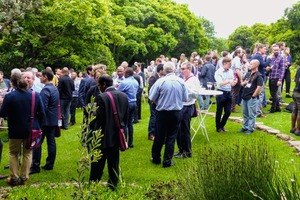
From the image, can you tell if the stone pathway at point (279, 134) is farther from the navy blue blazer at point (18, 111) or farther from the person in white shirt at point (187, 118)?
the navy blue blazer at point (18, 111)

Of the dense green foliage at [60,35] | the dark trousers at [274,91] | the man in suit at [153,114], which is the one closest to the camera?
the man in suit at [153,114]

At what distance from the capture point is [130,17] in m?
38.4

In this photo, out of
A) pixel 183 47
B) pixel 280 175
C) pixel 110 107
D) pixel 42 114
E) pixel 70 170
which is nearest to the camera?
pixel 280 175

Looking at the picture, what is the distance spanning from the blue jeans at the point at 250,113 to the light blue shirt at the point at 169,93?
2.96 m

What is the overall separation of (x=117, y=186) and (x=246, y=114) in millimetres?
5079

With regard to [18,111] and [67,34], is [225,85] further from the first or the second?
[67,34]

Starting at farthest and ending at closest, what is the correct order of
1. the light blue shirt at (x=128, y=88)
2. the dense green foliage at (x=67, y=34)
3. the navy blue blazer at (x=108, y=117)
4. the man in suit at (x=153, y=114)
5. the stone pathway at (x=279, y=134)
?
the dense green foliage at (x=67, y=34) < the man in suit at (x=153, y=114) < the light blue shirt at (x=128, y=88) < the stone pathway at (x=279, y=134) < the navy blue blazer at (x=108, y=117)

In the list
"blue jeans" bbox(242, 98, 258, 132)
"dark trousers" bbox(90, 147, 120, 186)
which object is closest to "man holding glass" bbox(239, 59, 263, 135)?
"blue jeans" bbox(242, 98, 258, 132)

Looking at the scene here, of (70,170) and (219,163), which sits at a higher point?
(219,163)

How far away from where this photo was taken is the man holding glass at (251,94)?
30.2 feet

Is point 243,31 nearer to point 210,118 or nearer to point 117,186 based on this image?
point 210,118

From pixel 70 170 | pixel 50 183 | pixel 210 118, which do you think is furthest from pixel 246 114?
pixel 50 183

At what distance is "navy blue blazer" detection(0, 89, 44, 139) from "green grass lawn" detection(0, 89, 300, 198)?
3.18 ft

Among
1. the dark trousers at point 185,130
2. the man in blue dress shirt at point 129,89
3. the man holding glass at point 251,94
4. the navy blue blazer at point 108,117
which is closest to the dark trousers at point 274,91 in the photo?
the man holding glass at point 251,94
